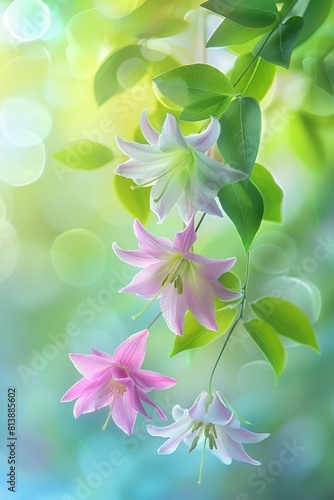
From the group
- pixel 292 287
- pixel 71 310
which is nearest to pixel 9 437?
pixel 71 310

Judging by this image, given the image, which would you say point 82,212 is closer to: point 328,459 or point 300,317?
point 300,317

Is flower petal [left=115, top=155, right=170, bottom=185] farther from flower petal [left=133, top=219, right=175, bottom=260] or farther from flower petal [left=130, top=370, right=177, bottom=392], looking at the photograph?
flower petal [left=130, top=370, right=177, bottom=392]

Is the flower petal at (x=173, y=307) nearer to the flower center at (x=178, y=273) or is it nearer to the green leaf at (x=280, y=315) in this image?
the flower center at (x=178, y=273)

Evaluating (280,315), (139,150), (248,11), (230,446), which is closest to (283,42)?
(248,11)

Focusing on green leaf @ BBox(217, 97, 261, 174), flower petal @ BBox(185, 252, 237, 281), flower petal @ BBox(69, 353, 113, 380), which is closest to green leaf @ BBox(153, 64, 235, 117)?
green leaf @ BBox(217, 97, 261, 174)

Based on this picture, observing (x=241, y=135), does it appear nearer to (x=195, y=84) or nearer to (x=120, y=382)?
(x=195, y=84)
